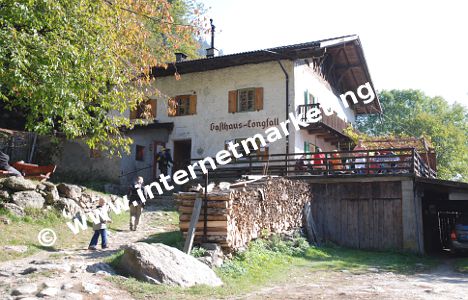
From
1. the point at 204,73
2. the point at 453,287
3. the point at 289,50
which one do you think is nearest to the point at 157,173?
the point at 204,73

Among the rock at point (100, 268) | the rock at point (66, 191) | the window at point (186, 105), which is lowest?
the rock at point (100, 268)

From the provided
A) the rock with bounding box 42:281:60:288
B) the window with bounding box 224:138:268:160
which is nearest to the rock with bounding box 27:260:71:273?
the rock with bounding box 42:281:60:288

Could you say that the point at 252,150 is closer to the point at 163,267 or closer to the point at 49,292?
the point at 163,267

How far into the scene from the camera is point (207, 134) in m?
21.5

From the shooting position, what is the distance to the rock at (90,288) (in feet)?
20.7

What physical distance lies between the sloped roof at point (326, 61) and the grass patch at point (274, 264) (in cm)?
777

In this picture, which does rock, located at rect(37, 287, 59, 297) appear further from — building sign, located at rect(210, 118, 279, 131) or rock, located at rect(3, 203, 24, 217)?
building sign, located at rect(210, 118, 279, 131)

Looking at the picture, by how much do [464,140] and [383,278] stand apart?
32741mm

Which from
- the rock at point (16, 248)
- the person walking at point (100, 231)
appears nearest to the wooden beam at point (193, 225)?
the person walking at point (100, 231)

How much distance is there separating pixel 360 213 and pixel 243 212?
761 cm

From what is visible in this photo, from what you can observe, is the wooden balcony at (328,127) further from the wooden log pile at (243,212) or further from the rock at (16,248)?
the rock at (16,248)

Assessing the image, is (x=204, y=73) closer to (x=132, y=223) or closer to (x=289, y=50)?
(x=289, y=50)

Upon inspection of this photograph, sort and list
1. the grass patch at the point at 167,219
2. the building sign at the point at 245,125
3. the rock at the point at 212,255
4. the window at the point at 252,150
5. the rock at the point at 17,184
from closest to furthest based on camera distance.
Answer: the rock at the point at 212,255, the rock at the point at 17,184, the grass patch at the point at 167,219, the window at the point at 252,150, the building sign at the point at 245,125

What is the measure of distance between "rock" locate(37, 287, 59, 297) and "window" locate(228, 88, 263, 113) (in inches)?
601
